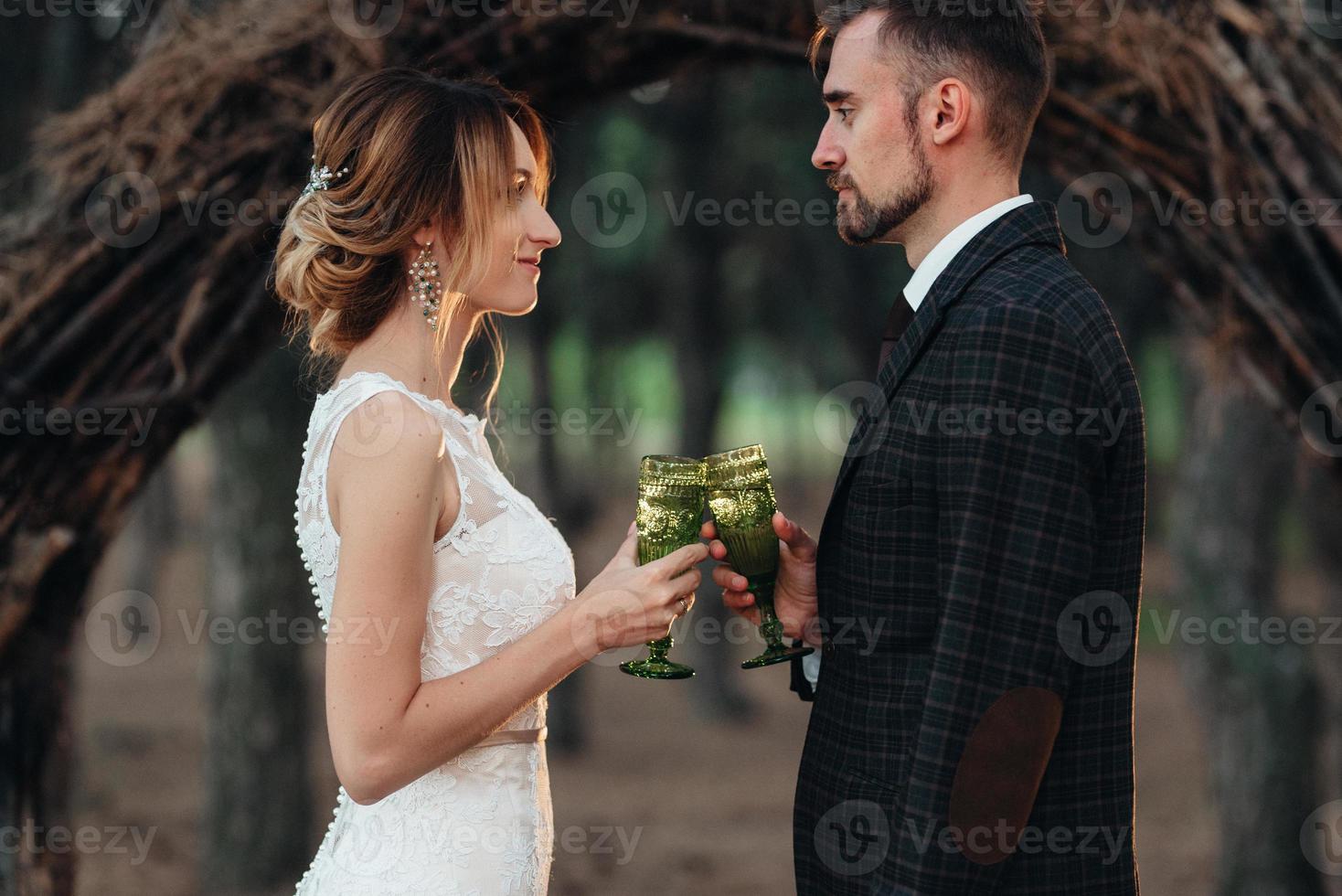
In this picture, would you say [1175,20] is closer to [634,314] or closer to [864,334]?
[864,334]

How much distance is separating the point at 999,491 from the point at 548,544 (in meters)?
0.94

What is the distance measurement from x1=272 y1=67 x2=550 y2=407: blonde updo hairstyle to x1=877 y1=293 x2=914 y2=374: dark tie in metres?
0.85

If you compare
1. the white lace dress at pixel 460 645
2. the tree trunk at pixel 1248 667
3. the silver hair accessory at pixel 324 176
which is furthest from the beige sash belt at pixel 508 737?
the tree trunk at pixel 1248 667

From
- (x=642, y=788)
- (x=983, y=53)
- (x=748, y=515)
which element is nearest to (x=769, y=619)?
(x=748, y=515)

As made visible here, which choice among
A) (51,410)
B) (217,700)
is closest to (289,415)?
(217,700)

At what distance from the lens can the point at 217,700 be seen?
723 centimetres

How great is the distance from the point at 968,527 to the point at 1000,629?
0.18 m

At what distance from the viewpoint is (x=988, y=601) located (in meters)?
2.09

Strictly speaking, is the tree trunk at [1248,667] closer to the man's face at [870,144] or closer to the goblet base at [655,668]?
the man's face at [870,144]

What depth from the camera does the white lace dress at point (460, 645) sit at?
2.45m

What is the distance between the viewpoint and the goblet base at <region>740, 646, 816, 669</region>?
247 cm

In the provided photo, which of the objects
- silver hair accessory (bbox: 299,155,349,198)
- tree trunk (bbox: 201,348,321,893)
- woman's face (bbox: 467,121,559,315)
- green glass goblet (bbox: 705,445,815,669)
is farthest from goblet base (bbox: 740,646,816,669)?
tree trunk (bbox: 201,348,321,893)

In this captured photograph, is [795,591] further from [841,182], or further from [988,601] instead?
[841,182]

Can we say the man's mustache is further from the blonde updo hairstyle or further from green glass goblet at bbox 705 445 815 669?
the blonde updo hairstyle
